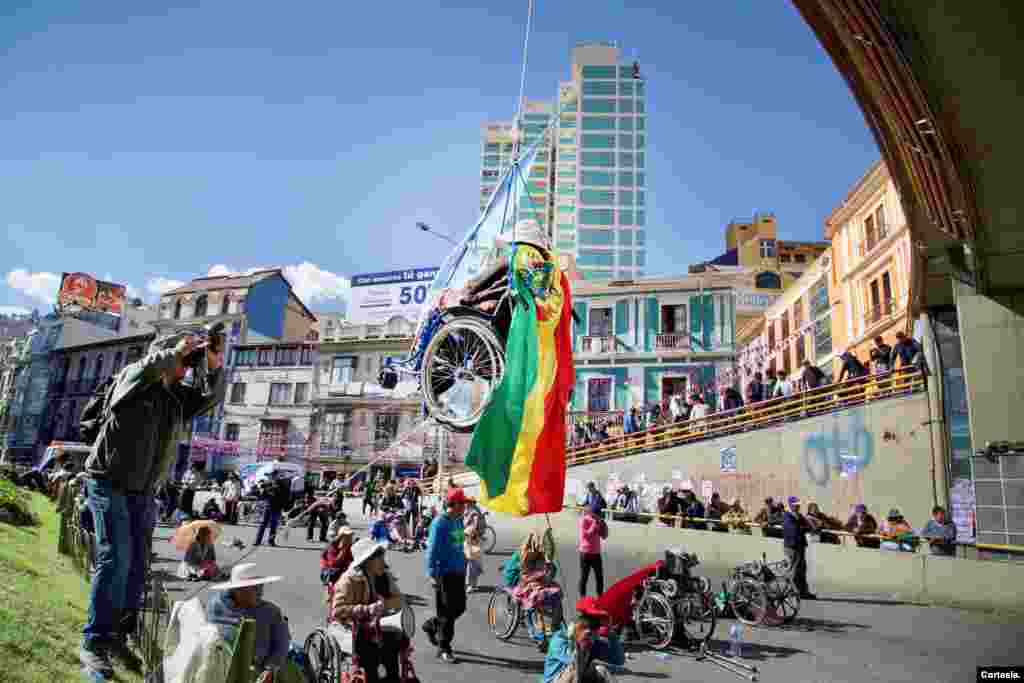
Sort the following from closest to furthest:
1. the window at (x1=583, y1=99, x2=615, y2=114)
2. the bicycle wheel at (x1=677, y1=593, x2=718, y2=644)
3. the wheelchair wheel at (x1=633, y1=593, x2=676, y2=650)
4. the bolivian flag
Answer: the bolivian flag
the wheelchair wheel at (x1=633, y1=593, x2=676, y2=650)
the bicycle wheel at (x1=677, y1=593, x2=718, y2=644)
the window at (x1=583, y1=99, x2=615, y2=114)

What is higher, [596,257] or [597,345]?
[596,257]

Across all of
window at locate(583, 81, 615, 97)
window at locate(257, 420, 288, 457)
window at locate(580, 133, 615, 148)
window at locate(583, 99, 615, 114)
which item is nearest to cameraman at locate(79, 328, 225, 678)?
window at locate(257, 420, 288, 457)

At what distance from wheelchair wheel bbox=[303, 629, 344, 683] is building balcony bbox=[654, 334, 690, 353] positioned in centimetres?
3064

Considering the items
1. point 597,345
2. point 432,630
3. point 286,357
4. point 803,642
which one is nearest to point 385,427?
point 286,357

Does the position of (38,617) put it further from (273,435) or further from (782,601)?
(273,435)

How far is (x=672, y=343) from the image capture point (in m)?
34.7

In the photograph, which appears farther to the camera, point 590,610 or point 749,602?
point 749,602

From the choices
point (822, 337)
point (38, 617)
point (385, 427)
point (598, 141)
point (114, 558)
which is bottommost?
point (38, 617)

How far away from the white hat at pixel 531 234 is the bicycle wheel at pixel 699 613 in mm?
4810

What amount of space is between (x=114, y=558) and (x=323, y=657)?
6.80 feet

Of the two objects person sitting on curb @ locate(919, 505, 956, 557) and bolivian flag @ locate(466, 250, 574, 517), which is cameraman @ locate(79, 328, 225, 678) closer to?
bolivian flag @ locate(466, 250, 574, 517)

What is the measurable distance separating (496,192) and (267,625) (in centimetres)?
610

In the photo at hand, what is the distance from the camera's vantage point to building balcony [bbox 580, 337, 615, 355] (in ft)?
117

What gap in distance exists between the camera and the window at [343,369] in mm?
43656
